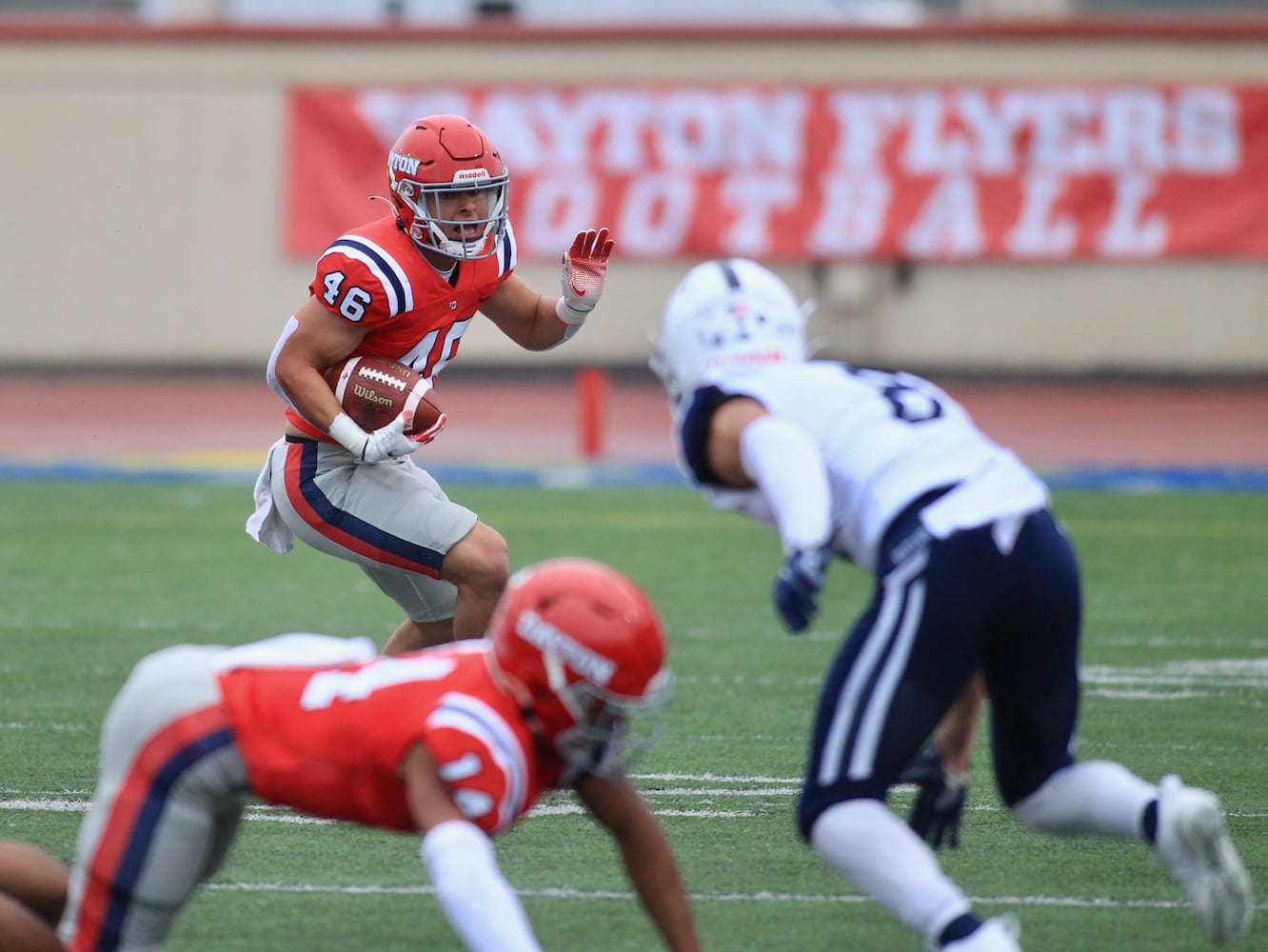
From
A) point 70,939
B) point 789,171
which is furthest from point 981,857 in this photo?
point 789,171

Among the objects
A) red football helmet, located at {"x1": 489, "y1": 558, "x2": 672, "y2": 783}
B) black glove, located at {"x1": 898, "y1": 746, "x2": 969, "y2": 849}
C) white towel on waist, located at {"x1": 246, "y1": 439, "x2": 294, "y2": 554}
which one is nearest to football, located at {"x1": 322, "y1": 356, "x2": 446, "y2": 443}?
white towel on waist, located at {"x1": 246, "y1": 439, "x2": 294, "y2": 554}

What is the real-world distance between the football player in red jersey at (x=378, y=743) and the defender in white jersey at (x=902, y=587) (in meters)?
0.37

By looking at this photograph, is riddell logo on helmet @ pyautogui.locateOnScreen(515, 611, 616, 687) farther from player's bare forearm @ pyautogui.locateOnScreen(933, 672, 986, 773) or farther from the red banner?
the red banner

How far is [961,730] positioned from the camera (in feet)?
12.5

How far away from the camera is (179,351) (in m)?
17.5

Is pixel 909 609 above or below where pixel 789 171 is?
above

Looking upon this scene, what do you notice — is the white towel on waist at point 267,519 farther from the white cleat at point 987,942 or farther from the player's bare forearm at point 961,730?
the white cleat at point 987,942

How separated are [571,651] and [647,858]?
518 millimetres

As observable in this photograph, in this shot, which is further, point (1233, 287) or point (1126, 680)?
point (1233, 287)

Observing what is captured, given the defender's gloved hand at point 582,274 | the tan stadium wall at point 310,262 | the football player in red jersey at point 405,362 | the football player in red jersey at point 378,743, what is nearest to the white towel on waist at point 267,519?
the football player in red jersey at point 405,362

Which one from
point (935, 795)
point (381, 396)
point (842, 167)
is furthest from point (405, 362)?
point (842, 167)

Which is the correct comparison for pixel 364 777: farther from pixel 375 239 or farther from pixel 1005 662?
pixel 375 239

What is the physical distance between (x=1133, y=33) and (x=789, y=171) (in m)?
3.22

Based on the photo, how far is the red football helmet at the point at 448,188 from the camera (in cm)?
512
